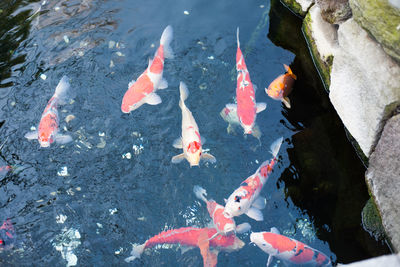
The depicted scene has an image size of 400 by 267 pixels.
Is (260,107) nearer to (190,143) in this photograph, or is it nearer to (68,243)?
(190,143)

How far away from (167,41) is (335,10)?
2.23m

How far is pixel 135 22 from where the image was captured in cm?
634

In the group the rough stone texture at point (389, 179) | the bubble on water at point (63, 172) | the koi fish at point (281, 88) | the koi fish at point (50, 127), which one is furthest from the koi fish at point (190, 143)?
the rough stone texture at point (389, 179)

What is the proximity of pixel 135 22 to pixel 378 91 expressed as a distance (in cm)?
386

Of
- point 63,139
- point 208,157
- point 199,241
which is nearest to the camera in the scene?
point 199,241

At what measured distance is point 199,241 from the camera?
13.5 feet

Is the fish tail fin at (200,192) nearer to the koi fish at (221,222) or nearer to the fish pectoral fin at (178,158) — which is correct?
the koi fish at (221,222)

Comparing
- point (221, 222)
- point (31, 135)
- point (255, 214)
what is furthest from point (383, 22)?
point (31, 135)

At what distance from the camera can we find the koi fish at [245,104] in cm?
477

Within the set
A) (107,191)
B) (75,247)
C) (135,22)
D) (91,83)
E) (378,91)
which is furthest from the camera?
(135,22)

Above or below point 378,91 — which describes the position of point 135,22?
below

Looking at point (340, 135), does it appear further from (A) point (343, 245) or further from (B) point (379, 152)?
(A) point (343, 245)

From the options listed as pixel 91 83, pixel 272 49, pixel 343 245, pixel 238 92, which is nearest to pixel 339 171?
pixel 343 245

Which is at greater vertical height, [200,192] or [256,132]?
[256,132]
